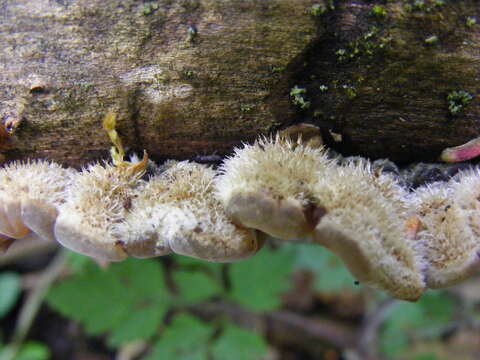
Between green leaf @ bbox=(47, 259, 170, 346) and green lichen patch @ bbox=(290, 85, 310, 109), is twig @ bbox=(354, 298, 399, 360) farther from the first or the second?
green lichen patch @ bbox=(290, 85, 310, 109)

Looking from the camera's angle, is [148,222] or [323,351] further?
[323,351]

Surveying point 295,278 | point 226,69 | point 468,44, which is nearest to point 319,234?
point 226,69

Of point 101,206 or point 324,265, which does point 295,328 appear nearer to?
point 324,265

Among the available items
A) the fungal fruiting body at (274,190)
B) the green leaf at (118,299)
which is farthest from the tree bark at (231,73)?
the green leaf at (118,299)

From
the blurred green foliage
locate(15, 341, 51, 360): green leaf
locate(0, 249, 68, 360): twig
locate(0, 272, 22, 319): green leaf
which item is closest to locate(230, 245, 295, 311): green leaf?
the blurred green foliage

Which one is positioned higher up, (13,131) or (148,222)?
(13,131)

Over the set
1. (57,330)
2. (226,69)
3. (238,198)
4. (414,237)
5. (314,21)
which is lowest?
(57,330)

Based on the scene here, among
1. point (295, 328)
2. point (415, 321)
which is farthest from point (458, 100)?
point (295, 328)

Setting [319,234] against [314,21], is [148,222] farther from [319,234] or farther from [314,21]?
[314,21]
